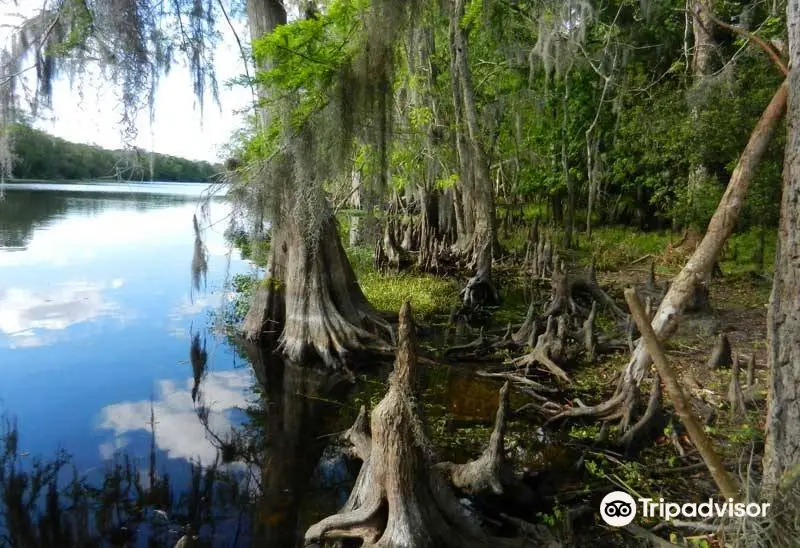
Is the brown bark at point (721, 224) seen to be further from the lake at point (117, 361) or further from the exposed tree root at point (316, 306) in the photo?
the exposed tree root at point (316, 306)

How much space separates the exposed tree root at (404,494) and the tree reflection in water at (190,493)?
2.44 ft

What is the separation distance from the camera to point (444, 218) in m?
15.8

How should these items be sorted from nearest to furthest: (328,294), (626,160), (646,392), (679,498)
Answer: (679,498) < (646,392) < (328,294) < (626,160)

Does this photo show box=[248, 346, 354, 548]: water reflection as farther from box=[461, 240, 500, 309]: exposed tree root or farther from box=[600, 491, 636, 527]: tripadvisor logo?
box=[461, 240, 500, 309]: exposed tree root

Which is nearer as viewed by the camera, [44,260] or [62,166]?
[44,260]

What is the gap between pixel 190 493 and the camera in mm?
4645

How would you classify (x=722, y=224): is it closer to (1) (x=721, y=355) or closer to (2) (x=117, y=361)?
(1) (x=721, y=355)

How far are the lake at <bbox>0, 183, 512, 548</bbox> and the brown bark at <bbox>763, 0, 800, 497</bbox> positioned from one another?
282 cm

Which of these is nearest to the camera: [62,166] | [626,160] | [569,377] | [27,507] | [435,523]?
[435,523]

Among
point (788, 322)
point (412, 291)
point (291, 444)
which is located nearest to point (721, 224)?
point (788, 322)

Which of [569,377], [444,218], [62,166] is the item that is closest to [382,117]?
[569,377]

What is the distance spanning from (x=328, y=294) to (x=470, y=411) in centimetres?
302

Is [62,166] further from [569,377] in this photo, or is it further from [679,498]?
[679,498]

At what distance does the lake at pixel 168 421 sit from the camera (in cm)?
425
